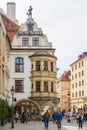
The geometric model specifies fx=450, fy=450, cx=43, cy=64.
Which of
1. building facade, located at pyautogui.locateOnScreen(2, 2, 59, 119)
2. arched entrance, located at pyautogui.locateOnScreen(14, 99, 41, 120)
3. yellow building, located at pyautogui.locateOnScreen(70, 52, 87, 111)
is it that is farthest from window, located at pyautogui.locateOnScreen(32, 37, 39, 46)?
yellow building, located at pyautogui.locateOnScreen(70, 52, 87, 111)

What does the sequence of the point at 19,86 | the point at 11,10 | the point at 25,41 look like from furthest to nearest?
the point at 11,10, the point at 19,86, the point at 25,41

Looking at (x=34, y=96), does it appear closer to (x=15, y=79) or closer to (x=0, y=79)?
(x=15, y=79)

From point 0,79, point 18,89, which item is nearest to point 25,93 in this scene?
point 18,89

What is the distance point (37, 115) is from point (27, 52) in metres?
9.10

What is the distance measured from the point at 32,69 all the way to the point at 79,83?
5179cm

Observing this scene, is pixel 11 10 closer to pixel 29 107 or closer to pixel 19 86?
pixel 19 86

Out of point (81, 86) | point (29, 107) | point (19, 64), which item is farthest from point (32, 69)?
point (81, 86)

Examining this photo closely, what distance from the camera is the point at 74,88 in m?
121

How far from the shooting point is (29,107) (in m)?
64.2

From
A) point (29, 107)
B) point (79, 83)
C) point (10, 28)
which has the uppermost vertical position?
point (10, 28)

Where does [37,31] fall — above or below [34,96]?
above

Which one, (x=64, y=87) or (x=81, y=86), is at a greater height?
(x=64, y=87)

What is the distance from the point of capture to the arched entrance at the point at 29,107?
208 feet

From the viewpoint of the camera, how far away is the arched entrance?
208ft
